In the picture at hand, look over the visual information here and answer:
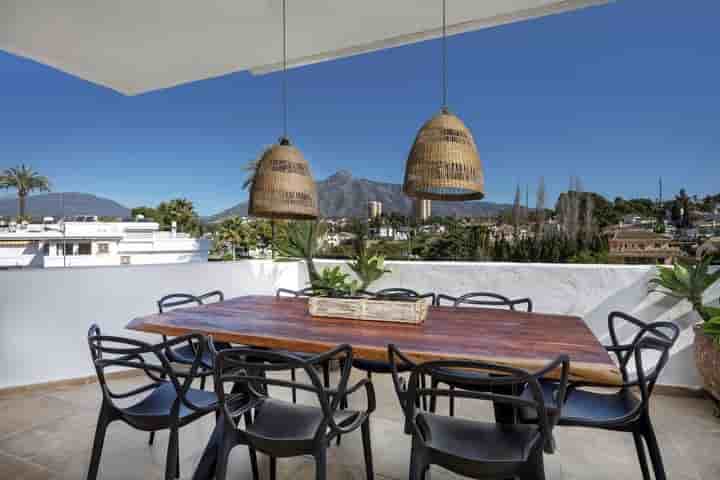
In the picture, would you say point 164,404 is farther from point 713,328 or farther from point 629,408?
point 713,328

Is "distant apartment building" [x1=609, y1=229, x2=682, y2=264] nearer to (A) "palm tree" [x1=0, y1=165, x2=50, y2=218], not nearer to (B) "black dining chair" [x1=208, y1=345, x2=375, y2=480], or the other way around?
(B) "black dining chair" [x1=208, y1=345, x2=375, y2=480]

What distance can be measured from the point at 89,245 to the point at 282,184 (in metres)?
2.30

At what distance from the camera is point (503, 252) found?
4.05m

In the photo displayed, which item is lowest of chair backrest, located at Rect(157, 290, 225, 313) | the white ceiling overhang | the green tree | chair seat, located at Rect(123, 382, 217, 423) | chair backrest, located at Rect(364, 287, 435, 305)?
chair seat, located at Rect(123, 382, 217, 423)

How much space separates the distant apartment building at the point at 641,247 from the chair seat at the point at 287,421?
2969 mm

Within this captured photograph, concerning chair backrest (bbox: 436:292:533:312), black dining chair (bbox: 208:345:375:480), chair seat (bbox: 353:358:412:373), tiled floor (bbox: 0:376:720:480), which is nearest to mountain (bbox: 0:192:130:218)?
tiled floor (bbox: 0:376:720:480)

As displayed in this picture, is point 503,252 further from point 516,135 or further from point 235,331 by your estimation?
point 235,331

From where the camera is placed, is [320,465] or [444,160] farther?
[444,160]

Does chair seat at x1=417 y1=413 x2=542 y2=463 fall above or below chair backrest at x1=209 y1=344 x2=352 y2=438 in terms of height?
below

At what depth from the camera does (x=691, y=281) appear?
A: 2.98 m

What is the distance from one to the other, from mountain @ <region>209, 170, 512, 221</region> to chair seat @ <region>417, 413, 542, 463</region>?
9.40ft

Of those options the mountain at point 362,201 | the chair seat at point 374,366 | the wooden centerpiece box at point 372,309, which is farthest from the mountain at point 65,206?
the chair seat at point 374,366

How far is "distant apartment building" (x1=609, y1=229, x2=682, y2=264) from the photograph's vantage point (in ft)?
11.3

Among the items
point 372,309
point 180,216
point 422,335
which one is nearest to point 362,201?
point 180,216
